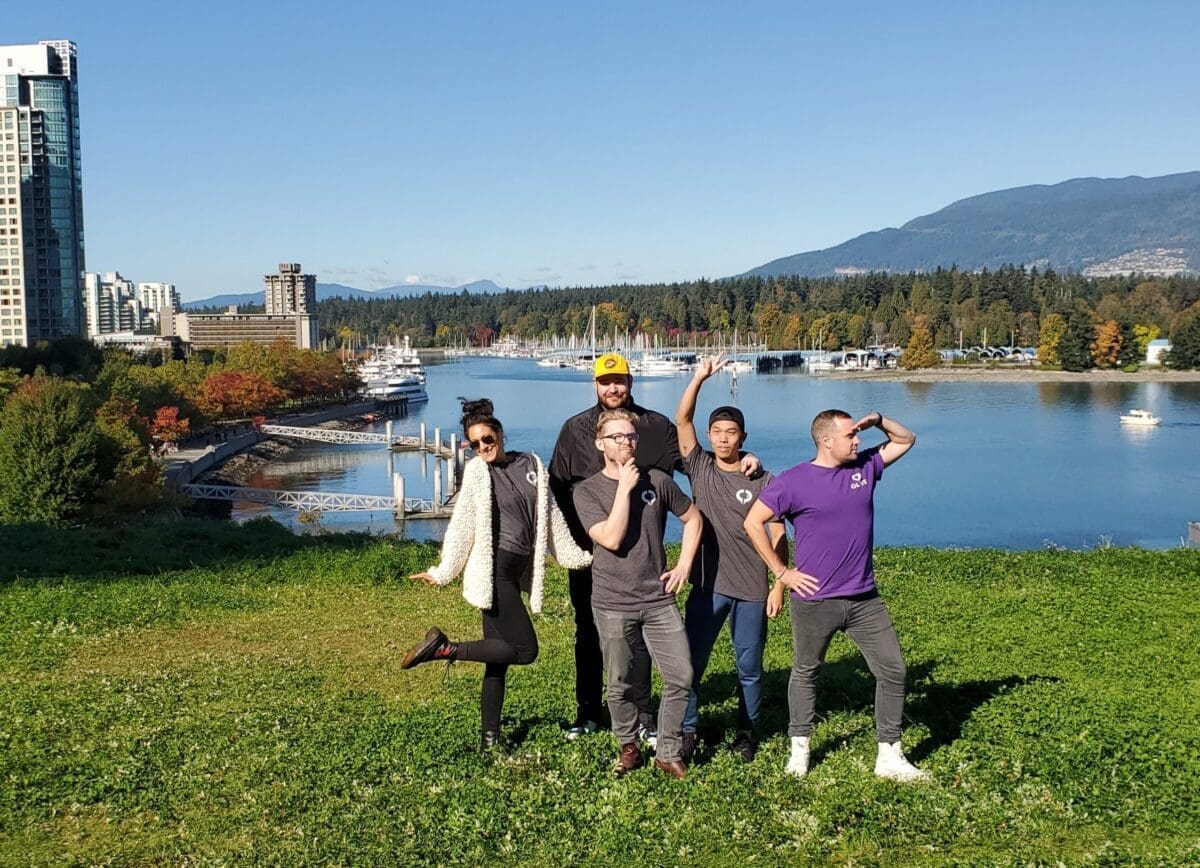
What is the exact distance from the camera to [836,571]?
5199mm

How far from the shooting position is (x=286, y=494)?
4653 cm

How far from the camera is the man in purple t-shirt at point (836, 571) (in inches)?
204

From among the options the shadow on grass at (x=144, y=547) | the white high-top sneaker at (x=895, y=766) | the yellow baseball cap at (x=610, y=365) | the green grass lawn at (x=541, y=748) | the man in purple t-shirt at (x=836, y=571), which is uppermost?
the yellow baseball cap at (x=610, y=365)

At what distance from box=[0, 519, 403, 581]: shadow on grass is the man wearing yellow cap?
661 centimetres

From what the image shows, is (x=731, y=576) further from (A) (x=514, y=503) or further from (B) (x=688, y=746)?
(A) (x=514, y=503)

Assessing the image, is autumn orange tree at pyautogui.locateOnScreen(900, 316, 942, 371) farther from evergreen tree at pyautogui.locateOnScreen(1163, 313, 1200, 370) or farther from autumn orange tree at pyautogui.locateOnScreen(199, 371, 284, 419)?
autumn orange tree at pyautogui.locateOnScreen(199, 371, 284, 419)

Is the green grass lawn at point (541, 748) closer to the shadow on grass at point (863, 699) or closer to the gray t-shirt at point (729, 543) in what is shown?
the shadow on grass at point (863, 699)

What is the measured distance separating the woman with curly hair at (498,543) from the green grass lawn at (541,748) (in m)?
0.54

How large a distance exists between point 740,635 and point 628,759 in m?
0.84

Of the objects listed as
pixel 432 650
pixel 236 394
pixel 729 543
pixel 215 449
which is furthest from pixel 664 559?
pixel 236 394

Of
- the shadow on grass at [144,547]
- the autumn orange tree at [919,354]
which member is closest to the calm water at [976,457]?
the shadow on grass at [144,547]

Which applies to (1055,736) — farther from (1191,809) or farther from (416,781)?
(416,781)

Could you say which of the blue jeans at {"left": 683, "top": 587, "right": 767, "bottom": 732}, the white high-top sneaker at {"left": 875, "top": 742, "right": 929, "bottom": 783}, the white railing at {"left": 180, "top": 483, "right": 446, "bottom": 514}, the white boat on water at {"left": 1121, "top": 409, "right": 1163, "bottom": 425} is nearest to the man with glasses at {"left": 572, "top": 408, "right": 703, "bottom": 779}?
the blue jeans at {"left": 683, "top": 587, "right": 767, "bottom": 732}

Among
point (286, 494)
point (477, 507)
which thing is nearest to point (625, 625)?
point (477, 507)
